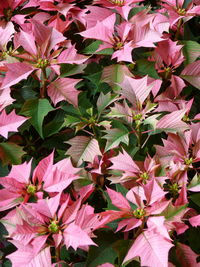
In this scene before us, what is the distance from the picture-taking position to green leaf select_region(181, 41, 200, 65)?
1051 mm

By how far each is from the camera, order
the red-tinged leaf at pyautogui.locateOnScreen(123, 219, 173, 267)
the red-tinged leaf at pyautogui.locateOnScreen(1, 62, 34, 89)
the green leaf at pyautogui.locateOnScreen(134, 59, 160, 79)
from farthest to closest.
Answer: the green leaf at pyautogui.locateOnScreen(134, 59, 160, 79)
the red-tinged leaf at pyautogui.locateOnScreen(1, 62, 34, 89)
the red-tinged leaf at pyautogui.locateOnScreen(123, 219, 173, 267)

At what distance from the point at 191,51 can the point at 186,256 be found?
542 millimetres

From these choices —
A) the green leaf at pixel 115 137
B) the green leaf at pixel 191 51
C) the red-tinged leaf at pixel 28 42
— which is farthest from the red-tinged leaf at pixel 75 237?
the green leaf at pixel 191 51

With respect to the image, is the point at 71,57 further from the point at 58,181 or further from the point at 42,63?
the point at 58,181

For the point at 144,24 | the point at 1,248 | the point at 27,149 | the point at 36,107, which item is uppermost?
the point at 144,24

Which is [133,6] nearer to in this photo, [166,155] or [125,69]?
[125,69]

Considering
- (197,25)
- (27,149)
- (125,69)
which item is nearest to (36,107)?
(27,149)

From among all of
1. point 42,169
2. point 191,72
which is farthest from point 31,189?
point 191,72

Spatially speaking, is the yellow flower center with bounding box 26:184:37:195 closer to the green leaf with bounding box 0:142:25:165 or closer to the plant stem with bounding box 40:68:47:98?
the green leaf with bounding box 0:142:25:165

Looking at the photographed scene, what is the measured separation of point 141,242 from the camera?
28.2 inches

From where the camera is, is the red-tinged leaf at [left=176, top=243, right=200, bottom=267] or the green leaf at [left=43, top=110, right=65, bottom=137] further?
the green leaf at [left=43, top=110, right=65, bottom=137]

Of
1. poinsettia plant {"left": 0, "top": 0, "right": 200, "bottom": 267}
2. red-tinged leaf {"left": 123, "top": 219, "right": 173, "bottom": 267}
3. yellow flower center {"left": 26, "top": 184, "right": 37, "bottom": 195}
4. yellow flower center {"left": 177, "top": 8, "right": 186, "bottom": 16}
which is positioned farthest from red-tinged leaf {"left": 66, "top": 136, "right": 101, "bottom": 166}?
yellow flower center {"left": 177, "top": 8, "right": 186, "bottom": 16}

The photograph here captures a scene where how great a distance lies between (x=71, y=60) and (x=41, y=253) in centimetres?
45

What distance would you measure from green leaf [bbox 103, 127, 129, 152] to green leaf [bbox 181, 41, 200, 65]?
32 cm
